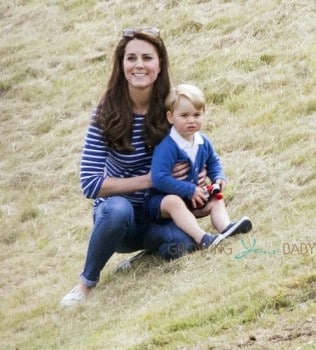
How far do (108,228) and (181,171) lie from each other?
0.61 m

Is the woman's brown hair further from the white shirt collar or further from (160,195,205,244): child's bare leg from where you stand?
(160,195,205,244): child's bare leg

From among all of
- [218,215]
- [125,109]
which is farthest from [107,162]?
[218,215]

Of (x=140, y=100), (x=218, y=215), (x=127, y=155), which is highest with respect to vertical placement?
(x=140, y=100)

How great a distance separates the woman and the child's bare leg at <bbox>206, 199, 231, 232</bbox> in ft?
0.69

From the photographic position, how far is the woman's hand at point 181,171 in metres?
7.07

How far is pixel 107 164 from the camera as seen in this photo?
728 cm

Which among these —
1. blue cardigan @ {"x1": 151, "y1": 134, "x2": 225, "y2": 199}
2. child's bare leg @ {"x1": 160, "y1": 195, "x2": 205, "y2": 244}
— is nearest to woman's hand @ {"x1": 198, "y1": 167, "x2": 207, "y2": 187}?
blue cardigan @ {"x1": 151, "y1": 134, "x2": 225, "y2": 199}

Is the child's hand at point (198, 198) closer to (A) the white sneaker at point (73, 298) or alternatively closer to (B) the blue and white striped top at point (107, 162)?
(B) the blue and white striped top at point (107, 162)

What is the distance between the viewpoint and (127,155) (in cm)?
715

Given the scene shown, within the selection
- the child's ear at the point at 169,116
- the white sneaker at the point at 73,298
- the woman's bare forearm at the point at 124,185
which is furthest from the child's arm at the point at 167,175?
the white sneaker at the point at 73,298

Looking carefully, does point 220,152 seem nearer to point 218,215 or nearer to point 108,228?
point 218,215

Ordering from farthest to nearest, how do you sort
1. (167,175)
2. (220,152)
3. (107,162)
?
(220,152), (107,162), (167,175)

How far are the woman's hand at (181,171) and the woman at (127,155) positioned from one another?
0.04 ft

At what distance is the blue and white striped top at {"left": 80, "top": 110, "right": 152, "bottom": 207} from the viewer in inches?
278
